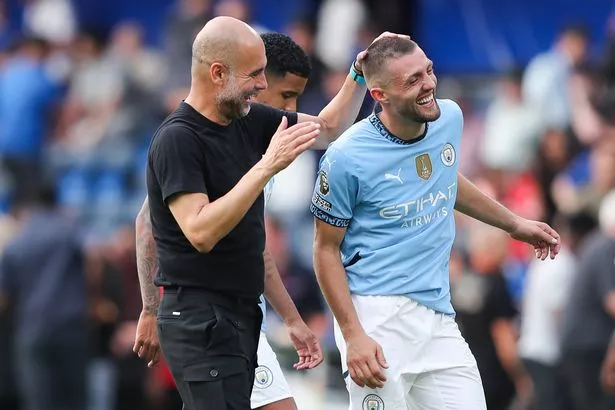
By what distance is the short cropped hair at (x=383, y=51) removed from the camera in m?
6.84

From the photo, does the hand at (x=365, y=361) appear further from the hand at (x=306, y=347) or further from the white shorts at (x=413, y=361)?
the hand at (x=306, y=347)

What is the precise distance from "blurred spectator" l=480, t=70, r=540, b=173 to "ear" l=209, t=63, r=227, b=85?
9598 millimetres

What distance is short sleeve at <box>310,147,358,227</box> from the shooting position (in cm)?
680

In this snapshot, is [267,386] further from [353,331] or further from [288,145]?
Answer: [288,145]

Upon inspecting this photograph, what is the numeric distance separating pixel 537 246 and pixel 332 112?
3.91 feet

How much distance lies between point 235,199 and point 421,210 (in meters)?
1.23

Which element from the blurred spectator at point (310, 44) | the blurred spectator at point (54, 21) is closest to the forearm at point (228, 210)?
the blurred spectator at point (310, 44)

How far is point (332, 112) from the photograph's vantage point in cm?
730

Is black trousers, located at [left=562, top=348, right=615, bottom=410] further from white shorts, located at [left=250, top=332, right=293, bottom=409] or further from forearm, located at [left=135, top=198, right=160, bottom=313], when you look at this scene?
forearm, located at [left=135, top=198, right=160, bottom=313]

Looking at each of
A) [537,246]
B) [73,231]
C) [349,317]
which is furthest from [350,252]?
[73,231]

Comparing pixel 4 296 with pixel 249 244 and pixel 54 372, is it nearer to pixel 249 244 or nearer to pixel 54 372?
pixel 54 372

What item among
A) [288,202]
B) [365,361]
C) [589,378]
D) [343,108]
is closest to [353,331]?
[365,361]

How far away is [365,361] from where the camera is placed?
22.0 feet

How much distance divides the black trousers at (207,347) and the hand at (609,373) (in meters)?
5.71
